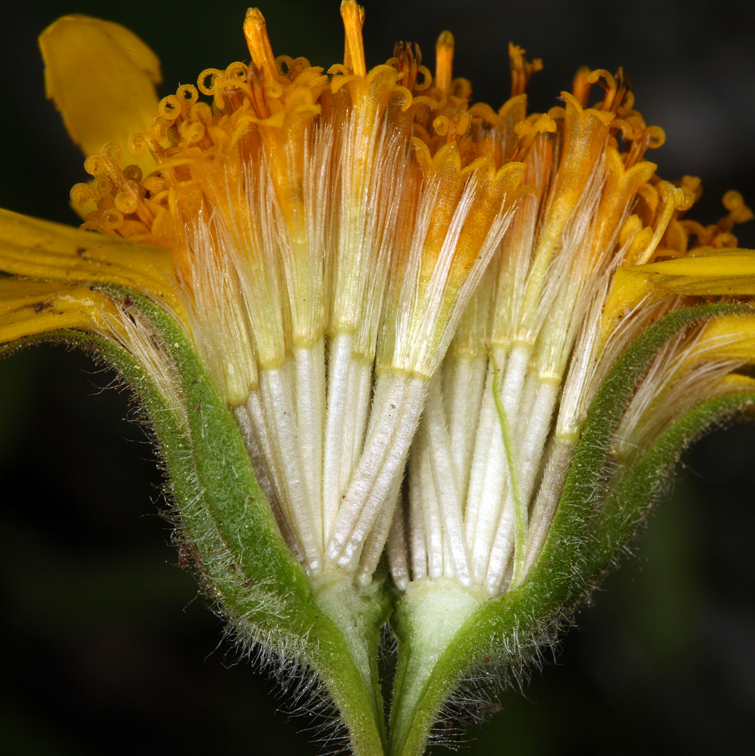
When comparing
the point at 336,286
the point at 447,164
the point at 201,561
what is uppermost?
the point at 447,164

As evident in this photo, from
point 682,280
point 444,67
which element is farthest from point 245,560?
point 444,67

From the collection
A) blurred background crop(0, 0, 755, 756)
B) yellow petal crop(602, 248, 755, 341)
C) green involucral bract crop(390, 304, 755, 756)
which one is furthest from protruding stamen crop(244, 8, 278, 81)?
blurred background crop(0, 0, 755, 756)

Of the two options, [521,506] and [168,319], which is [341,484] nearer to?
[521,506]

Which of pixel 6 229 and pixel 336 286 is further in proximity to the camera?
pixel 336 286

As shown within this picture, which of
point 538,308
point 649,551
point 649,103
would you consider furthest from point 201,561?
point 649,103

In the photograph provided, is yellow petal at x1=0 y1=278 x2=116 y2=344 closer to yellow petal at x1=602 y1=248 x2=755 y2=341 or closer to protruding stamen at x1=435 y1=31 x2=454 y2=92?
protruding stamen at x1=435 y1=31 x2=454 y2=92
